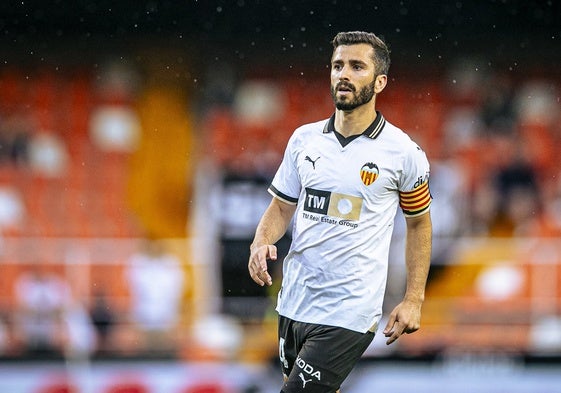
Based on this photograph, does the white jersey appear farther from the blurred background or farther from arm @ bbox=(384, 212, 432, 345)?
the blurred background

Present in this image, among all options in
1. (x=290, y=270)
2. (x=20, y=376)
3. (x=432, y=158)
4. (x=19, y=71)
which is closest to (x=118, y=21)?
(x=19, y=71)

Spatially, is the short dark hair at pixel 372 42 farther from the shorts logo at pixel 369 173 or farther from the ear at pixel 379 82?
the shorts logo at pixel 369 173

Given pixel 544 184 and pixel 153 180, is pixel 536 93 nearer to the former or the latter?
pixel 544 184

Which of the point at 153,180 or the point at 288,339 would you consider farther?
the point at 153,180

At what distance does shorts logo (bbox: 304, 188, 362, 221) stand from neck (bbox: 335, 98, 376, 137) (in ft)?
→ 0.85

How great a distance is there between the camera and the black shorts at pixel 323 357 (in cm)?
425

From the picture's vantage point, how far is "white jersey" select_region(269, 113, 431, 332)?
14.0 ft

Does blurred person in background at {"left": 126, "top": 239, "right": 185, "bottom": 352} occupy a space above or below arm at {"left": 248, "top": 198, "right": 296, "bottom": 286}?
below

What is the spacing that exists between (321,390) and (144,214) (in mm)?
9171

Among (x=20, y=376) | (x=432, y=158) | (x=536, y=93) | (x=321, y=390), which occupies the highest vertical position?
(x=536, y=93)

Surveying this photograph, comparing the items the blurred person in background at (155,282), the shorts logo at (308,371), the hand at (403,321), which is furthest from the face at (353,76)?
the blurred person in background at (155,282)

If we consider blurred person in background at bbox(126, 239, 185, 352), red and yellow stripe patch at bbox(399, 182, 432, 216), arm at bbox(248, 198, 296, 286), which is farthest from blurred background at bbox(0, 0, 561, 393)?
red and yellow stripe patch at bbox(399, 182, 432, 216)

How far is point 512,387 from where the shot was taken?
31.0 ft

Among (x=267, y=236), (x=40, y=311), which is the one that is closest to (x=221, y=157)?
(x=40, y=311)
